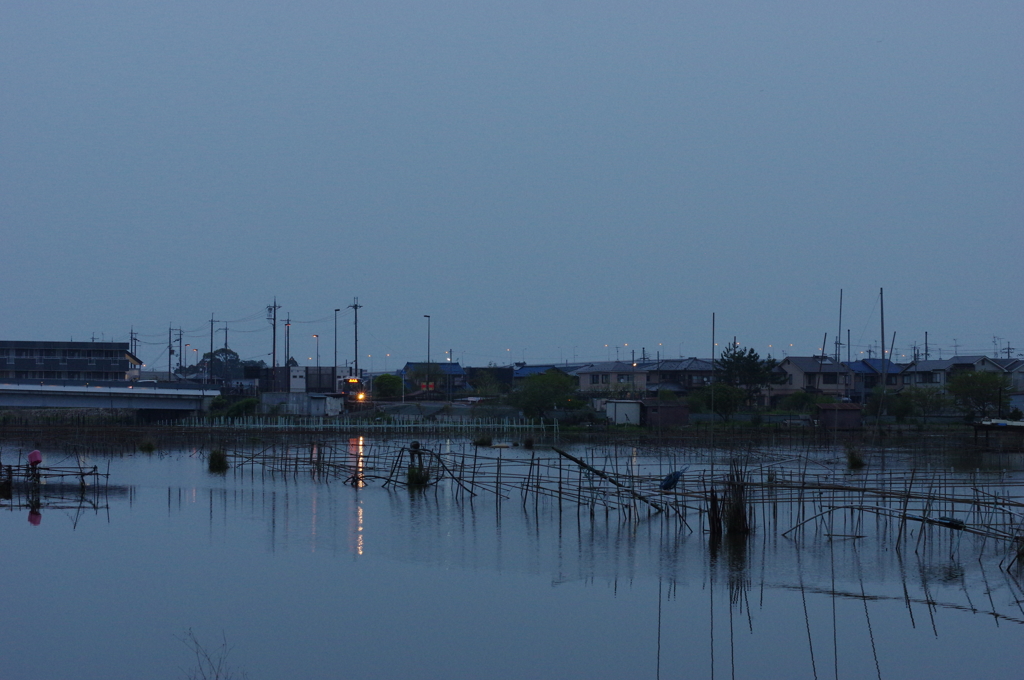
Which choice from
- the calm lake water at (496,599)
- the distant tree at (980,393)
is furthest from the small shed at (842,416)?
the calm lake water at (496,599)

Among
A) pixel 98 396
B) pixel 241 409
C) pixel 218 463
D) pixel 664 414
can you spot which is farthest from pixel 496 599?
pixel 241 409

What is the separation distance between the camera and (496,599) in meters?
12.1

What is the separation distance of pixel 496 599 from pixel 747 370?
44432 mm

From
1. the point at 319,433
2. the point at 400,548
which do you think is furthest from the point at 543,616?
the point at 319,433

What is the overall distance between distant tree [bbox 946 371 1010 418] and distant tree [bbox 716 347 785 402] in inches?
408

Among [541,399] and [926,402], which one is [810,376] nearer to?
[926,402]

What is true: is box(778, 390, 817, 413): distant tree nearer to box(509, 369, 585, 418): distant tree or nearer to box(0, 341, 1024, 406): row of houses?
box(0, 341, 1024, 406): row of houses

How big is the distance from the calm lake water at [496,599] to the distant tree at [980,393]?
3212 cm

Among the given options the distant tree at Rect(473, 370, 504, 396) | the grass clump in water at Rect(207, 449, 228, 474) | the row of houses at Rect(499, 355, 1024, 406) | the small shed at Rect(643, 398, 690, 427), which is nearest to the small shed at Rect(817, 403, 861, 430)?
the small shed at Rect(643, 398, 690, 427)

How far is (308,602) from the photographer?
11898 millimetres

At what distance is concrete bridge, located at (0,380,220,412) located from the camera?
151 ft

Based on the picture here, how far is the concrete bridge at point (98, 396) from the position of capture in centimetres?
4600

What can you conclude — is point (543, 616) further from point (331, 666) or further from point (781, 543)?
point (781, 543)

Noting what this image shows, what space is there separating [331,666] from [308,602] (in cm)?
244
